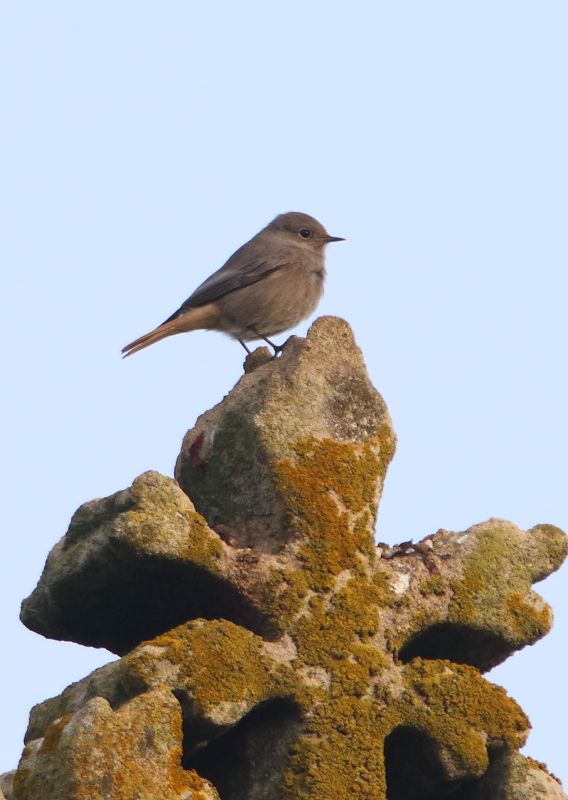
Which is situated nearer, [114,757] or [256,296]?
[114,757]

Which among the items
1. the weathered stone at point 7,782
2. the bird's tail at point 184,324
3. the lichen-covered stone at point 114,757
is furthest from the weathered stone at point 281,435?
the bird's tail at point 184,324

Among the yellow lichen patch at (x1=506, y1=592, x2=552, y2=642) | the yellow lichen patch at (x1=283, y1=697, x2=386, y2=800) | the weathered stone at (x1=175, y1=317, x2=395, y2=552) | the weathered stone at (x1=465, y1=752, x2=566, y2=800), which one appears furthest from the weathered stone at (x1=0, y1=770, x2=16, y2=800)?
the yellow lichen patch at (x1=506, y1=592, x2=552, y2=642)

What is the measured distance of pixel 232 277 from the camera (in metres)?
13.2

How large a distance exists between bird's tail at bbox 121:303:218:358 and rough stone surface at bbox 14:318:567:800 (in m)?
6.11

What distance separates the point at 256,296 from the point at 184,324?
27.8 inches

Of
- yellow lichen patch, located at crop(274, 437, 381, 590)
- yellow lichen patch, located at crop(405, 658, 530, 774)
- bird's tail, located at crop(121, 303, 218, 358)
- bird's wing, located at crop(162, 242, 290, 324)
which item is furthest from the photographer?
bird's wing, located at crop(162, 242, 290, 324)

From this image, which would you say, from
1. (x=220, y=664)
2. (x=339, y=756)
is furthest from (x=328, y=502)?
(x=339, y=756)

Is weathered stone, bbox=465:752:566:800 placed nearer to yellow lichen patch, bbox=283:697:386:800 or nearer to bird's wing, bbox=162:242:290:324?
yellow lichen patch, bbox=283:697:386:800

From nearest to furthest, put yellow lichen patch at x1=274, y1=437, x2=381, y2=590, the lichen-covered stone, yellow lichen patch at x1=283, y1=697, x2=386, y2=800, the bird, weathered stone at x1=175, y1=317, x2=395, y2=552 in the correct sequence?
1. the lichen-covered stone
2. yellow lichen patch at x1=283, y1=697, x2=386, y2=800
3. yellow lichen patch at x1=274, y1=437, x2=381, y2=590
4. weathered stone at x1=175, y1=317, x2=395, y2=552
5. the bird

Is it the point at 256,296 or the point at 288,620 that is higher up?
the point at 256,296

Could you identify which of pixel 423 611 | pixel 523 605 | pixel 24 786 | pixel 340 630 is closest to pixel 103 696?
pixel 24 786

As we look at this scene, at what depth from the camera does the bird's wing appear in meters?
13.0

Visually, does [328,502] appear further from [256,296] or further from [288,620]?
[256,296]

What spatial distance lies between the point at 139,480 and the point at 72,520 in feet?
1.45
